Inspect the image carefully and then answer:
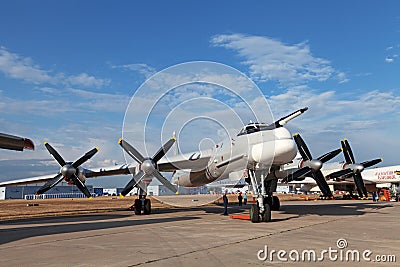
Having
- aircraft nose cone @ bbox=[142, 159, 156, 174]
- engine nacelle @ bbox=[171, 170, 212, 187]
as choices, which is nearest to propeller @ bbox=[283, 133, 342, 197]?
engine nacelle @ bbox=[171, 170, 212, 187]

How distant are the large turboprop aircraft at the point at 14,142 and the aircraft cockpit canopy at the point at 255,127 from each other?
9.00 metres

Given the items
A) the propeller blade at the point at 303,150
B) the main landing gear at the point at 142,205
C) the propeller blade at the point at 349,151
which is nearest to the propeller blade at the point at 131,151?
the main landing gear at the point at 142,205

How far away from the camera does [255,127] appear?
15391mm

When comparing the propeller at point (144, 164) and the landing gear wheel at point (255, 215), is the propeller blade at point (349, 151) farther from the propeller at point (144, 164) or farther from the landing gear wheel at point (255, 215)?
the landing gear wheel at point (255, 215)

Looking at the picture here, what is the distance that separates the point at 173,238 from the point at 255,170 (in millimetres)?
6592

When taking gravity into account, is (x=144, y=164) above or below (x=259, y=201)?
above

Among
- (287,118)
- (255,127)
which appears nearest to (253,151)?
(255,127)

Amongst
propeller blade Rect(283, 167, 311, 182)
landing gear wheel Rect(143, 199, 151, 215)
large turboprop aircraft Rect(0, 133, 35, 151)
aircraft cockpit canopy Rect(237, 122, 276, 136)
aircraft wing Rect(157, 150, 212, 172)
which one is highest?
Result: aircraft cockpit canopy Rect(237, 122, 276, 136)

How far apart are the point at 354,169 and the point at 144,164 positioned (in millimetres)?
25381

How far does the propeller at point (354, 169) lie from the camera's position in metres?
36.5

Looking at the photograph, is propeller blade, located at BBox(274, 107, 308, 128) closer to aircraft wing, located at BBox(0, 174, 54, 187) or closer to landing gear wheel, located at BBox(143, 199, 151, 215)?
landing gear wheel, located at BBox(143, 199, 151, 215)

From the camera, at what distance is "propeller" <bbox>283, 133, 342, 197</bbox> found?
22.8 metres

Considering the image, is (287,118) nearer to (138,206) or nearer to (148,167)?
(148,167)

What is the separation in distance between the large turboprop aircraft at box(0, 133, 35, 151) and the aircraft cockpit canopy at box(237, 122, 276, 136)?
900 centimetres
